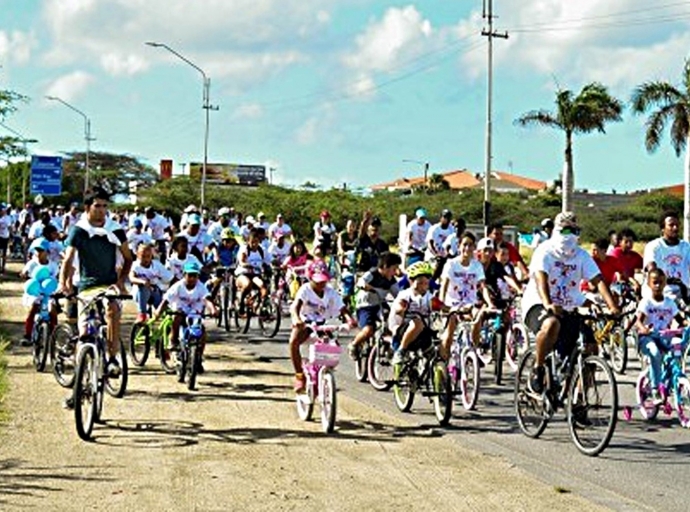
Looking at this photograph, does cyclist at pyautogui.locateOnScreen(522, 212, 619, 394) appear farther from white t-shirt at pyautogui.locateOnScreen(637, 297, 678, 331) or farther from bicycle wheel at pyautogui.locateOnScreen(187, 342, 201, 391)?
bicycle wheel at pyautogui.locateOnScreen(187, 342, 201, 391)

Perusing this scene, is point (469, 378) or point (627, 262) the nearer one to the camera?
point (469, 378)

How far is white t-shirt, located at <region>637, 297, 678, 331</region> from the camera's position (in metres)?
12.0

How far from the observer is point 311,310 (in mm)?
12031

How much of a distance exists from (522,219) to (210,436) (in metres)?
56.3

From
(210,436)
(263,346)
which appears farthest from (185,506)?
(263,346)

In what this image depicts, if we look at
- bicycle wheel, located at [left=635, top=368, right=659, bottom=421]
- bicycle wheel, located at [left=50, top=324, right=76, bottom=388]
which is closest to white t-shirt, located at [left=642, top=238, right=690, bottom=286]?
bicycle wheel, located at [left=635, top=368, right=659, bottom=421]

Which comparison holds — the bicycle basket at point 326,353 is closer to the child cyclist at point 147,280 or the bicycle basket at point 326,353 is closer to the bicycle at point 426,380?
the bicycle at point 426,380

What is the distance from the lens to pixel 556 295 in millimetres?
10867

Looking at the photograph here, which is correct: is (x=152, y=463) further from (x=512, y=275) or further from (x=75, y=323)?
(x=512, y=275)

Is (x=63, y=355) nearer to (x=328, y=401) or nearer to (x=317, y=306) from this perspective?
(x=317, y=306)

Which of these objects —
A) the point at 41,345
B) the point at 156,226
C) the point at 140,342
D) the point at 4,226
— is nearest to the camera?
the point at 41,345

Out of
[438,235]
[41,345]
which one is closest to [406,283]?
[41,345]

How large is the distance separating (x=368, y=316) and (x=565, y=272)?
3.94 metres

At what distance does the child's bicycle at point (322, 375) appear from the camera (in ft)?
36.4
